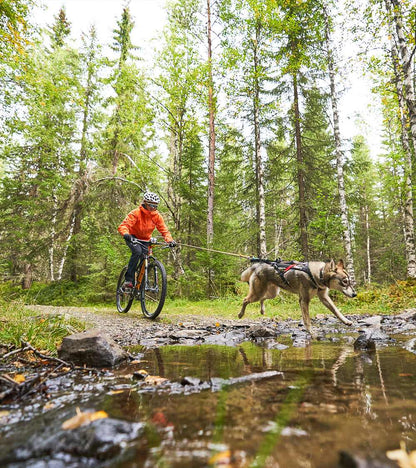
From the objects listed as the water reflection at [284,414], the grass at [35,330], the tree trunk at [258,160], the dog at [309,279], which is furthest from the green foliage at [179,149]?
the water reflection at [284,414]

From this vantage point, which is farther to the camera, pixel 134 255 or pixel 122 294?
pixel 122 294

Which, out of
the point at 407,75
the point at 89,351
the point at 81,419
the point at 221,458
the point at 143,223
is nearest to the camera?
the point at 221,458

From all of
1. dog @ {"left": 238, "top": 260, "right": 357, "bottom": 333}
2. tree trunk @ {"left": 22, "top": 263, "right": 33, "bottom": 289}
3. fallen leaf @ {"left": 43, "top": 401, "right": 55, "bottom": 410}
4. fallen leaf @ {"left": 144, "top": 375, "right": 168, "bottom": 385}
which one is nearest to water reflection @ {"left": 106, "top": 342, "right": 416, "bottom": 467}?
fallen leaf @ {"left": 144, "top": 375, "right": 168, "bottom": 385}

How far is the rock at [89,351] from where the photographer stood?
8.95ft

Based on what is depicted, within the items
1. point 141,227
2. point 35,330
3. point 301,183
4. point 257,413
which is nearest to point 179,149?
point 301,183

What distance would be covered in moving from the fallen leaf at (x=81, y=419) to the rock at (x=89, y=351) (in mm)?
1230

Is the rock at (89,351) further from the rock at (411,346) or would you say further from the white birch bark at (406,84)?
the white birch bark at (406,84)

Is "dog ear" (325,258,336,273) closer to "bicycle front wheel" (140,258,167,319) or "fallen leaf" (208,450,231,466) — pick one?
"bicycle front wheel" (140,258,167,319)

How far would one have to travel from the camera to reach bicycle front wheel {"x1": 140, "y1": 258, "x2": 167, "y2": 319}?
21.8 feet

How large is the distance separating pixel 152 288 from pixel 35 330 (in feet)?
11.6

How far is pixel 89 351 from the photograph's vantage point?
8.98 feet

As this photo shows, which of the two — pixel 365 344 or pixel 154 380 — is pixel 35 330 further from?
pixel 365 344

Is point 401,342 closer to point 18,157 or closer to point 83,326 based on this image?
point 83,326

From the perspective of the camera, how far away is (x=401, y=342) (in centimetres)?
403
